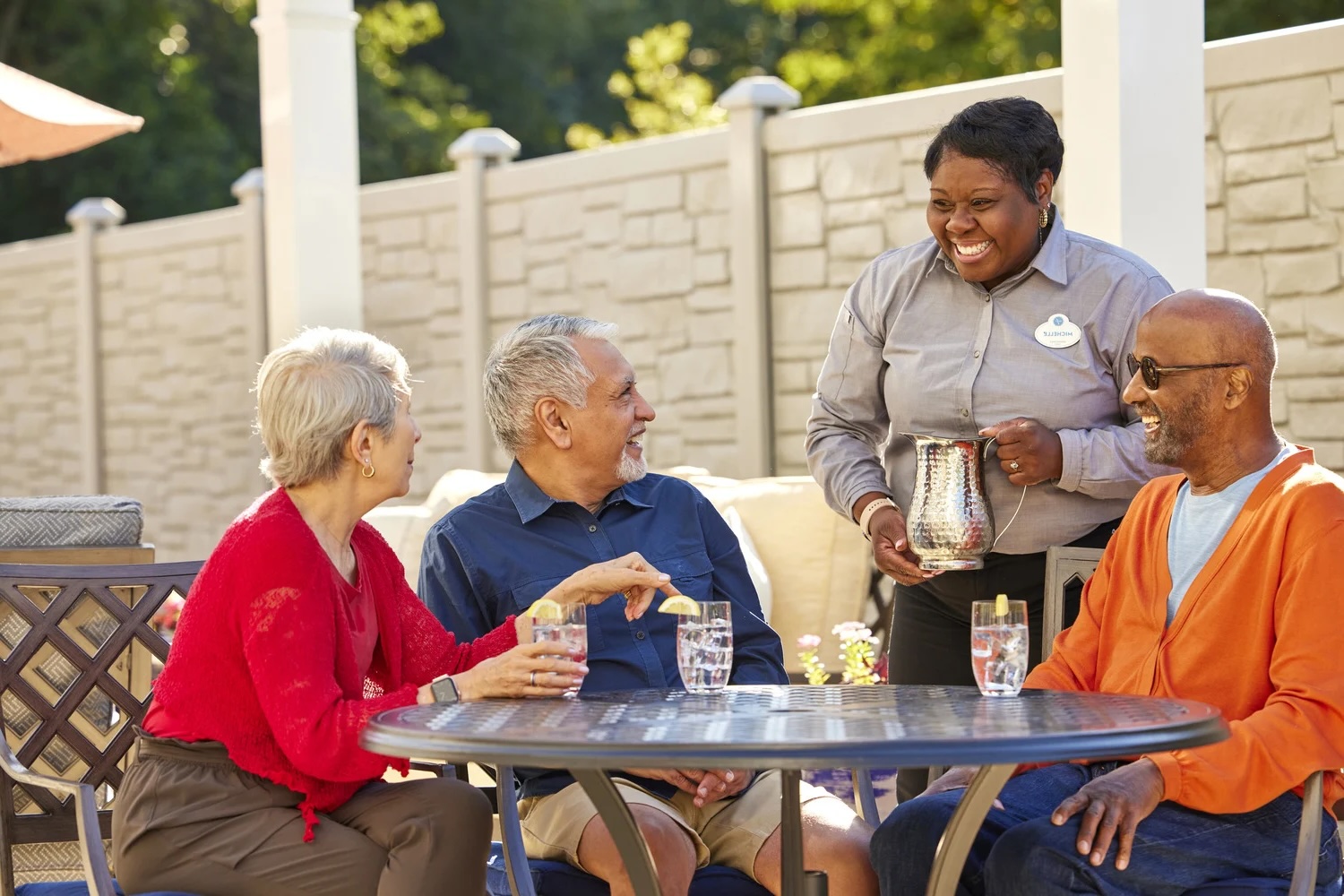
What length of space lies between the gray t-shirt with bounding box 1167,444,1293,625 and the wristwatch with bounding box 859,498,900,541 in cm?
71

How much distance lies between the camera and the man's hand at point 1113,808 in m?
2.47

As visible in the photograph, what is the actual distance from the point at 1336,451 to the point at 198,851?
14.5 ft

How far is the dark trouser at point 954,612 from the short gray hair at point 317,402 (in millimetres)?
1260

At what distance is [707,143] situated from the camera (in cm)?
802

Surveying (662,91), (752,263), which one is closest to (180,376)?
(752,263)

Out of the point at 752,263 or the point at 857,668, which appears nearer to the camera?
the point at 857,668

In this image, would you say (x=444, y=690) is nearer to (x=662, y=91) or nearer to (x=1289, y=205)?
(x=1289, y=205)

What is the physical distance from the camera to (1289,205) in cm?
600

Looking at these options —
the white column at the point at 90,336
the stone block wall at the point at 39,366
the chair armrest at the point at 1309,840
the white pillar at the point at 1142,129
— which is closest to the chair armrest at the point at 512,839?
the chair armrest at the point at 1309,840

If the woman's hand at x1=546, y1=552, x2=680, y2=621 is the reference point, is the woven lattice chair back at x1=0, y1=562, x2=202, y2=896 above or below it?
below

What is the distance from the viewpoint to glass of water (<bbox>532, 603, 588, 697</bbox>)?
2578 mm

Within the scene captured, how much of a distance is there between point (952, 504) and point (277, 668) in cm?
125

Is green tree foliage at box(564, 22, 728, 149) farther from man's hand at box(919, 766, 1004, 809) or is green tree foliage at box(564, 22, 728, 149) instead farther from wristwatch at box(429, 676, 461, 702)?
wristwatch at box(429, 676, 461, 702)

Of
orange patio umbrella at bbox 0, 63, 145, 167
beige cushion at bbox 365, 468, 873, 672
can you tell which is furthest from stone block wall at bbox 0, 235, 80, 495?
beige cushion at bbox 365, 468, 873, 672
